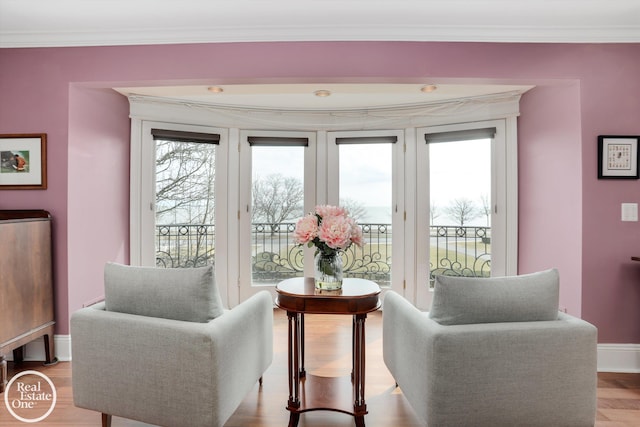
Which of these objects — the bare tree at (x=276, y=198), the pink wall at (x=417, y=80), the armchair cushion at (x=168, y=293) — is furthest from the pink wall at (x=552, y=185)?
the armchair cushion at (x=168, y=293)

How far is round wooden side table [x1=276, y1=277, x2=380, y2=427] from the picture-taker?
1835 mm

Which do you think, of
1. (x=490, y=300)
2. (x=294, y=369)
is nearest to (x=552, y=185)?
(x=490, y=300)

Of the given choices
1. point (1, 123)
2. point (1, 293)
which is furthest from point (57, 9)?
point (1, 293)

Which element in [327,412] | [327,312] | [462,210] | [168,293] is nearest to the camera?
[168,293]

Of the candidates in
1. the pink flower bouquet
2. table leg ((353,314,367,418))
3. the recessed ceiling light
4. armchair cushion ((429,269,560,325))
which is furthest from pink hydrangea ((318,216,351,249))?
the recessed ceiling light

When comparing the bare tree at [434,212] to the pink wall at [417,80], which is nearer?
the pink wall at [417,80]

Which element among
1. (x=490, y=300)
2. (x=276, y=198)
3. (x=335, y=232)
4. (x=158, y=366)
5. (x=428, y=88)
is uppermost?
(x=428, y=88)

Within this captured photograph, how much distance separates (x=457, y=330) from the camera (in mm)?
1552

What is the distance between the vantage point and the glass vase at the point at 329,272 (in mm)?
1975
